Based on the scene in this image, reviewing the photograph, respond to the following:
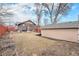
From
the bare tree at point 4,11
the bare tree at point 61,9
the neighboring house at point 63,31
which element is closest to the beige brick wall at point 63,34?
the neighboring house at point 63,31

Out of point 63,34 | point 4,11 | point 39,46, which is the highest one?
point 4,11

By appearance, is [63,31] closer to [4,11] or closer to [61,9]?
[61,9]

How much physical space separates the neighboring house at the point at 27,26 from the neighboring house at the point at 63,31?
10 centimetres

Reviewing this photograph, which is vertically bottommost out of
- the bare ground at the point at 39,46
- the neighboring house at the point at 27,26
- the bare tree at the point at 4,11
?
the bare ground at the point at 39,46

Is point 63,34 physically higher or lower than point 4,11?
lower

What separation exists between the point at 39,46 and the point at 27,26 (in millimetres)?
211

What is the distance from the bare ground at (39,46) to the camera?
1815mm

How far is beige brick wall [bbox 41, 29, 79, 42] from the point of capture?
5.94 ft

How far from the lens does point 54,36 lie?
1831mm

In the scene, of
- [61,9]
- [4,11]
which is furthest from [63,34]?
[4,11]

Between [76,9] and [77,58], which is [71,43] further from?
[76,9]

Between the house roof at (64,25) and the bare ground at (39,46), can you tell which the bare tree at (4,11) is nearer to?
the bare ground at (39,46)

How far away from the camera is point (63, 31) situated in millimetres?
1818

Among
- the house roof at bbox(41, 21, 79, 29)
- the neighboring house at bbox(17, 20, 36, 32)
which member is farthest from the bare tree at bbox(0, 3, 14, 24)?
the house roof at bbox(41, 21, 79, 29)
